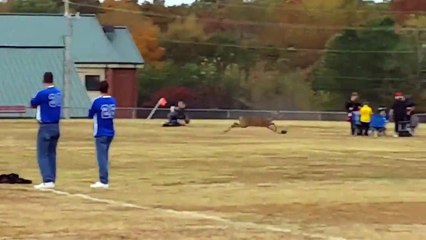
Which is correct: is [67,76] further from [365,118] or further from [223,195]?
[223,195]

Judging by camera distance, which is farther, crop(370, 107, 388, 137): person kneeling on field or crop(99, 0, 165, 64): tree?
crop(99, 0, 165, 64): tree

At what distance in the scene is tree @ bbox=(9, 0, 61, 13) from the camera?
101 m

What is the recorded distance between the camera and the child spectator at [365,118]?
4336 cm

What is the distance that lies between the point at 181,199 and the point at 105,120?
2435 mm

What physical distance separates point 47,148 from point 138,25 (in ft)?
257

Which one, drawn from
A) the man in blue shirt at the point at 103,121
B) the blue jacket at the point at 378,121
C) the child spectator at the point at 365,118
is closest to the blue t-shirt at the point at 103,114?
the man in blue shirt at the point at 103,121

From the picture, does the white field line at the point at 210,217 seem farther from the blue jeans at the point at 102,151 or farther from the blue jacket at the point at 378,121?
the blue jacket at the point at 378,121

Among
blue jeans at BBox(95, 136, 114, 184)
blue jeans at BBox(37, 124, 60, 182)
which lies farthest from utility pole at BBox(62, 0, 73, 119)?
blue jeans at BBox(95, 136, 114, 184)

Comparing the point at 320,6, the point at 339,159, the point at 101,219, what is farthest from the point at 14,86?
the point at 101,219

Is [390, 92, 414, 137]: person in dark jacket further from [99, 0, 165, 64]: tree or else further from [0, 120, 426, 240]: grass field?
[99, 0, 165, 64]: tree

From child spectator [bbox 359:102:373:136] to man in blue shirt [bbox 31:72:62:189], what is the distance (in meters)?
25.0

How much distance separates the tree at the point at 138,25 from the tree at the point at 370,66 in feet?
49.9

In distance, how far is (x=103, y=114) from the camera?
19562mm

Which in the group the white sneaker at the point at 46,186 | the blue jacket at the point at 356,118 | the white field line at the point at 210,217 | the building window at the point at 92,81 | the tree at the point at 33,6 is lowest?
the building window at the point at 92,81
